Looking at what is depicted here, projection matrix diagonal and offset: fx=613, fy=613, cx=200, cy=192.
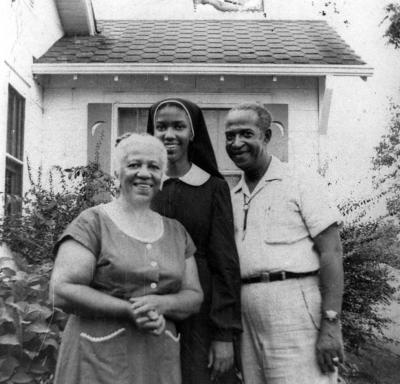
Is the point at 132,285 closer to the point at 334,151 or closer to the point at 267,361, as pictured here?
the point at 267,361

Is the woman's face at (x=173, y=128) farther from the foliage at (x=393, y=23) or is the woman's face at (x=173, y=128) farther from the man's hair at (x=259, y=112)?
the foliage at (x=393, y=23)

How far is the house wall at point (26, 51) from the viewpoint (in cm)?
647

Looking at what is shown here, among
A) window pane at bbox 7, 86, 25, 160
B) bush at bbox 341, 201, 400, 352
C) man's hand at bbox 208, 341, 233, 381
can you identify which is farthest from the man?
window pane at bbox 7, 86, 25, 160

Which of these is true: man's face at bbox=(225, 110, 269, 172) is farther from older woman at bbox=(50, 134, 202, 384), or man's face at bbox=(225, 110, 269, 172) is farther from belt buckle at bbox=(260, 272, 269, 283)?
older woman at bbox=(50, 134, 202, 384)

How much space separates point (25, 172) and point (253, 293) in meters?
4.89

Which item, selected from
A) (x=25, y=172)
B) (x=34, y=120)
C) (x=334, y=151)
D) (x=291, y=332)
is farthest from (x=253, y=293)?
(x=334, y=151)

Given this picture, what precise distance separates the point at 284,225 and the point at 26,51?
5389mm

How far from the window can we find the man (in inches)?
165

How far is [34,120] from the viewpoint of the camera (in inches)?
303

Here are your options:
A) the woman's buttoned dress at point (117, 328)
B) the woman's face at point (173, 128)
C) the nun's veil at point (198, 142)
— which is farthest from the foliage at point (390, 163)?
the woman's buttoned dress at point (117, 328)

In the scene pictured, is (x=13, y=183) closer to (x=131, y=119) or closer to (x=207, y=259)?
(x=131, y=119)

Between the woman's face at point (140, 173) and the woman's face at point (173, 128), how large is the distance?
1.12 feet

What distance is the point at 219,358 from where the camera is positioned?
268 centimetres

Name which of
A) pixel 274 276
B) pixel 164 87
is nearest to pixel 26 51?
pixel 164 87
